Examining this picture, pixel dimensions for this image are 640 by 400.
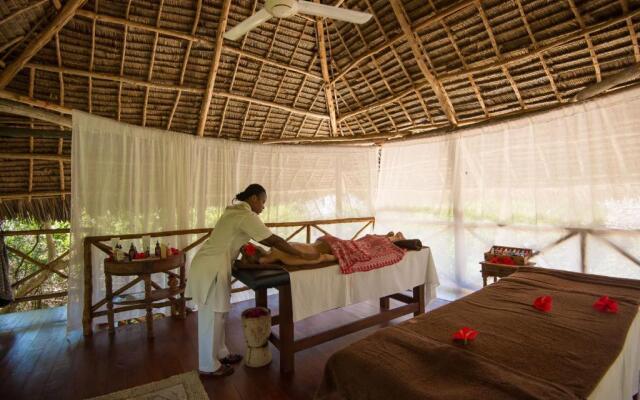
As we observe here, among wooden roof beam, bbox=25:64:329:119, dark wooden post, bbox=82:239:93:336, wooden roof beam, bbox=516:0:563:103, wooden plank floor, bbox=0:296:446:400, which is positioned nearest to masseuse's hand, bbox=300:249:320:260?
wooden plank floor, bbox=0:296:446:400

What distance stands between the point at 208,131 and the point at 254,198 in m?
2.65

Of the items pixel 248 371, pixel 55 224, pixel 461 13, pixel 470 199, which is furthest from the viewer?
pixel 55 224

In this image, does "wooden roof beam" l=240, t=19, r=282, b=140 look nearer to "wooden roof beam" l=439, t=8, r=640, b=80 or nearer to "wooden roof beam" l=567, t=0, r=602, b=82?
"wooden roof beam" l=439, t=8, r=640, b=80

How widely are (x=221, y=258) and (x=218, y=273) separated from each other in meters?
0.11

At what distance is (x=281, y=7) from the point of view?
210 centimetres

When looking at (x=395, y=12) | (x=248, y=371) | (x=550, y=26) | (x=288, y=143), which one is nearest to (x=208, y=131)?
(x=288, y=143)

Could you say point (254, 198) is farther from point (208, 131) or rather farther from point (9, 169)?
point (9, 169)

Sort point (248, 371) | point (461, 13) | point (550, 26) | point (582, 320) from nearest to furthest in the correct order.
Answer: point (582, 320) → point (248, 371) → point (550, 26) → point (461, 13)

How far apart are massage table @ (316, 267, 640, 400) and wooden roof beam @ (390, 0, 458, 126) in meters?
2.99

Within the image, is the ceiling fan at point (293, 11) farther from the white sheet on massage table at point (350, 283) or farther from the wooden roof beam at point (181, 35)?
the white sheet on massage table at point (350, 283)

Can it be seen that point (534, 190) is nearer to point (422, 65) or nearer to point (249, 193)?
point (422, 65)

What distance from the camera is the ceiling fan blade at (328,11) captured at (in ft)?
7.07

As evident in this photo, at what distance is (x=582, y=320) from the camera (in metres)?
1.61

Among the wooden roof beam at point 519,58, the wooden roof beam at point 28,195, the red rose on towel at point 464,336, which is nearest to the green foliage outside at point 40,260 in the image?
the wooden roof beam at point 28,195
